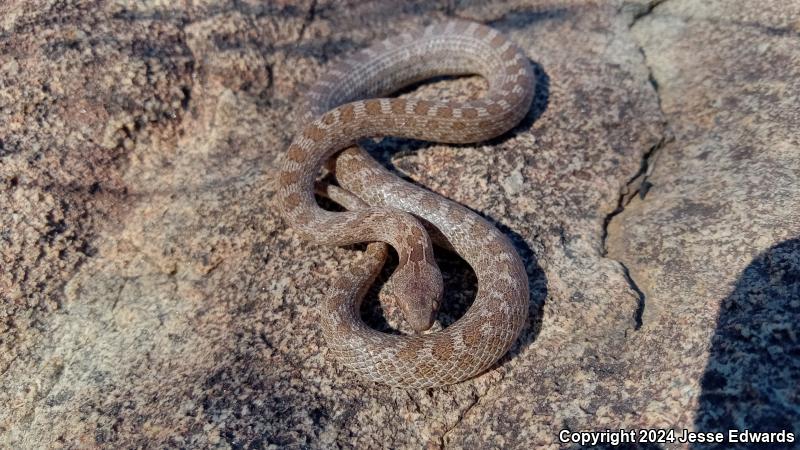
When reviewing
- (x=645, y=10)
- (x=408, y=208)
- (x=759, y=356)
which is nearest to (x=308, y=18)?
(x=408, y=208)

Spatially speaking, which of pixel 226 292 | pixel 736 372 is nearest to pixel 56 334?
pixel 226 292

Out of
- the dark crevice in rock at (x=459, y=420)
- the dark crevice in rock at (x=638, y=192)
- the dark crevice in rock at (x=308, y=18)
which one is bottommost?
the dark crevice in rock at (x=459, y=420)

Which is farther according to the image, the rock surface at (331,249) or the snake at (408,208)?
the snake at (408,208)

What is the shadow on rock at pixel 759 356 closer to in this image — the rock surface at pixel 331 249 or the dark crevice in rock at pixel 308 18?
the rock surface at pixel 331 249

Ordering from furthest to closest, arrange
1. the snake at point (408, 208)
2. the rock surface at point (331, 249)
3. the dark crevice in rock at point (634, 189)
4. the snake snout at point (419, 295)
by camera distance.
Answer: the dark crevice in rock at point (634, 189) → the snake snout at point (419, 295) → the snake at point (408, 208) → the rock surface at point (331, 249)

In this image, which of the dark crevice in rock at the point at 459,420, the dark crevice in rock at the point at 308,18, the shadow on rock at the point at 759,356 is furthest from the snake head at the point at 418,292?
the dark crevice in rock at the point at 308,18

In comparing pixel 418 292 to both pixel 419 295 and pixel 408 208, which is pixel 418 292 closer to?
pixel 419 295
